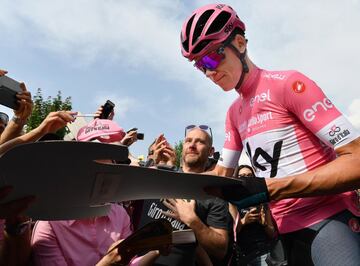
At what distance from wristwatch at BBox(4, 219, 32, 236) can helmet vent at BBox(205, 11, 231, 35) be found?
1601mm

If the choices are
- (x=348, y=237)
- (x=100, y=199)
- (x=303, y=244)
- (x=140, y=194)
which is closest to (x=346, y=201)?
(x=348, y=237)

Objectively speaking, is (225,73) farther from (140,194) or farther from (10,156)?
(10,156)

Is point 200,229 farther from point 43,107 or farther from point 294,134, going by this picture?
point 43,107

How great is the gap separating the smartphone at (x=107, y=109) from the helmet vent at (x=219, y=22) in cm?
280

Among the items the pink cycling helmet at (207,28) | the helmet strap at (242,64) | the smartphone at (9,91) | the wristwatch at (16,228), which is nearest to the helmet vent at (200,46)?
the pink cycling helmet at (207,28)

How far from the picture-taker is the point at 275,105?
7.73 feet

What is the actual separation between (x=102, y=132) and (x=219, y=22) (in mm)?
1466

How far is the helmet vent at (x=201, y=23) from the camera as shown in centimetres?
266

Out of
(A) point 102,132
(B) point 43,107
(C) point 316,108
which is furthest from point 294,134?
(B) point 43,107

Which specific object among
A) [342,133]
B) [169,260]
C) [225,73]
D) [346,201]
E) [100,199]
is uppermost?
[225,73]

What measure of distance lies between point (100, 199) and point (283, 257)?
4.57 feet

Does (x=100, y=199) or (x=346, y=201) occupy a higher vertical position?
(x=346, y=201)

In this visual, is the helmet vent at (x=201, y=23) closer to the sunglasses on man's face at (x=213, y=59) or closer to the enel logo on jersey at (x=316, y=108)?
the sunglasses on man's face at (x=213, y=59)

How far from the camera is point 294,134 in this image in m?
2.30
